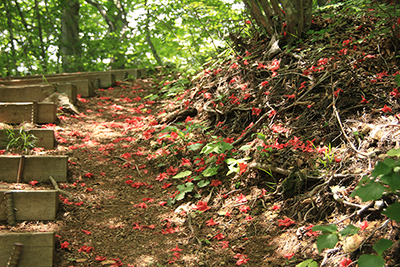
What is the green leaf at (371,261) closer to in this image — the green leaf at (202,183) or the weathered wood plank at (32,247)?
the green leaf at (202,183)

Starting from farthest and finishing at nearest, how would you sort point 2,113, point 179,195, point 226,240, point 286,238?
1. point 2,113
2. point 179,195
3. point 226,240
4. point 286,238

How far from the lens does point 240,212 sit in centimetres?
275

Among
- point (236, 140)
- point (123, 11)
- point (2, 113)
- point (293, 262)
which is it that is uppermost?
point (123, 11)

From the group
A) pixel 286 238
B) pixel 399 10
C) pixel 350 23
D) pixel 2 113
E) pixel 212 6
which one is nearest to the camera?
pixel 286 238

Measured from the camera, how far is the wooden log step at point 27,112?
149 inches

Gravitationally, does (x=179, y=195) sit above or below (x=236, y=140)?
below

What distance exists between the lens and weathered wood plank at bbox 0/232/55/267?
6.97ft

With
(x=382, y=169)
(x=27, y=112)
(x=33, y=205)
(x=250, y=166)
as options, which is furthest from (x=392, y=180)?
(x=27, y=112)

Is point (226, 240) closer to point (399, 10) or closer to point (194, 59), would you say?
point (399, 10)

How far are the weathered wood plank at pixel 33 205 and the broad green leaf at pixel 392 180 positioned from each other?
102 inches

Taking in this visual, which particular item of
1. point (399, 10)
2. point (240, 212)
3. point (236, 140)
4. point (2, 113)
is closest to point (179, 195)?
point (240, 212)

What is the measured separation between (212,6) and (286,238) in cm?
511

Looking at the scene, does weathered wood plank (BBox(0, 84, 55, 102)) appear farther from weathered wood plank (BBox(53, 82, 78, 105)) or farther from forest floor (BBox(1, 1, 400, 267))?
forest floor (BBox(1, 1, 400, 267))

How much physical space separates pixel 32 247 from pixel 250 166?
6.67 feet
